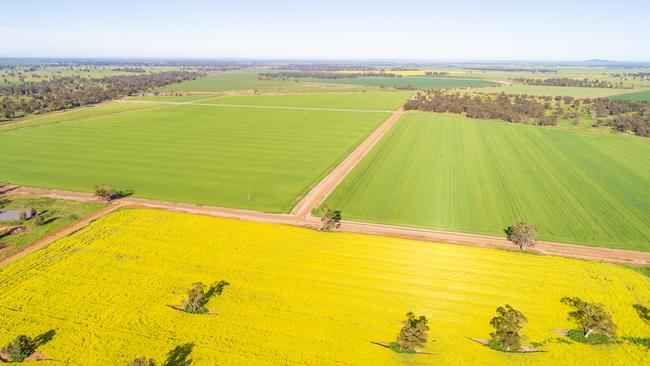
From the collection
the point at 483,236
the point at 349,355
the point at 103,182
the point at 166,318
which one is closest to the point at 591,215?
the point at 483,236

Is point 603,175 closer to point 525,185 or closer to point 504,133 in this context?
point 525,185

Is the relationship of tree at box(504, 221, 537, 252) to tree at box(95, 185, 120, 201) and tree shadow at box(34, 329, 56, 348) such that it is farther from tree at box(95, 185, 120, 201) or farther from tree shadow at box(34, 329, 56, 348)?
tree at box(95, 185, 120, 201)

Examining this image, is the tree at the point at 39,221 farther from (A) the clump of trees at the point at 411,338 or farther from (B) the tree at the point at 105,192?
(A) the clump of trees at the point at 411,338

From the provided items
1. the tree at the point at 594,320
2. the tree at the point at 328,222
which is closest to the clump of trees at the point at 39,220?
the tree at the point at 328,222

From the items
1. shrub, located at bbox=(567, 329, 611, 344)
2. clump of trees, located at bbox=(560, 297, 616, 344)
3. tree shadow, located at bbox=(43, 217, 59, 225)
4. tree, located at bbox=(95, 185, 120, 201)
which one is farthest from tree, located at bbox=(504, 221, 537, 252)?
tree shadow, located at bbox=(43, 217, 59, 225)

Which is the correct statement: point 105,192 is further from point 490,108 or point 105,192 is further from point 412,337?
point 490,108
